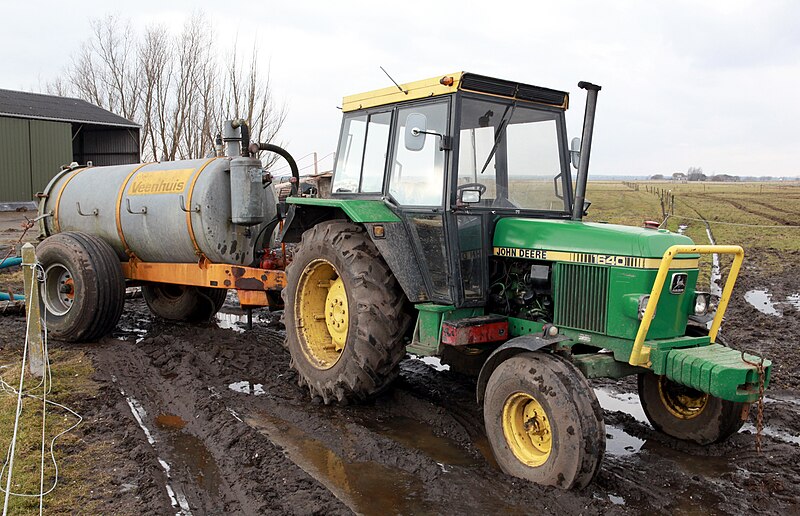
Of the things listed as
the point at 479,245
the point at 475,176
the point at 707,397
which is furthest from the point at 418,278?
the point at 707,397

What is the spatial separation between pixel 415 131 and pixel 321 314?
6.67 ft

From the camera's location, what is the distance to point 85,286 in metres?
7.48

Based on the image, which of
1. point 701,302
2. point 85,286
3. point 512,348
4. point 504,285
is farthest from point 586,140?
point 85,286

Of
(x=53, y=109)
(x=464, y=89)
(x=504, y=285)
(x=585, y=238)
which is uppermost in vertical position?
(x=53, y=109)

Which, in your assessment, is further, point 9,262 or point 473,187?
point 9,262

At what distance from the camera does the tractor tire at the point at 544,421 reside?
3.92 meters

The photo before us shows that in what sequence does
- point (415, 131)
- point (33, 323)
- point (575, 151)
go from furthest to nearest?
point (33, 323) < point (575, 151) < point (415, 131)

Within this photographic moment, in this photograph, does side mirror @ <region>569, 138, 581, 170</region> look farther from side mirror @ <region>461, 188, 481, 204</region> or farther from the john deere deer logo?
the john deere deer logo

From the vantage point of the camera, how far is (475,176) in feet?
17.0

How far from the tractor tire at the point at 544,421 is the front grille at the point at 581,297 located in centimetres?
53

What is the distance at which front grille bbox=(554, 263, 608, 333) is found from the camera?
4551mm

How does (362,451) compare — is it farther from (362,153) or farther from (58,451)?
(362,153)

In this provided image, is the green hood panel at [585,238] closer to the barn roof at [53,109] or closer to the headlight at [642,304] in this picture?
the headlight at [642,304]

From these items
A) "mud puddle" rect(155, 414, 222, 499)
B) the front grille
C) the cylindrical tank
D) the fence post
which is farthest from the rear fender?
the fence post
